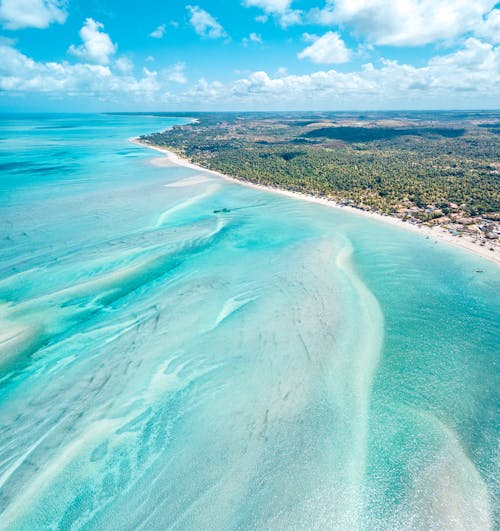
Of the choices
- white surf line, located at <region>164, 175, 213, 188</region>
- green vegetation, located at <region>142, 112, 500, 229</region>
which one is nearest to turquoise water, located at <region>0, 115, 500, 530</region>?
green vegetation, located at <region>142, 112, 500, 229</region>

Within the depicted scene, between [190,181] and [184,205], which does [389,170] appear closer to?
[190,181]

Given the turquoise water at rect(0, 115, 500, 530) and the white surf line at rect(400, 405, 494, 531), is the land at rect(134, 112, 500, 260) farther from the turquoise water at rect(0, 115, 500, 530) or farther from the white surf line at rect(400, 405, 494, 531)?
the white surf line at rect(400, 405, 494, 531)

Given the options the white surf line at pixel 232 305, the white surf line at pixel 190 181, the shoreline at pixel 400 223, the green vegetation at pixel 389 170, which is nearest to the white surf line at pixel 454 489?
the white surf line at pixel 232 305

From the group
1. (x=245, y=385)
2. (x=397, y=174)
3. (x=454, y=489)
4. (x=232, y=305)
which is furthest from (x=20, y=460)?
(x=397, y=174)

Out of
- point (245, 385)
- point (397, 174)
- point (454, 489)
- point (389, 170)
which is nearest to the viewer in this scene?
point (454, 489)

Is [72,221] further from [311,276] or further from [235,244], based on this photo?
[311,276]

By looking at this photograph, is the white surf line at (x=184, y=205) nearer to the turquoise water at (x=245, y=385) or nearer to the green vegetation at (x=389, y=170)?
the turquoise water at (x=245, y=385)
